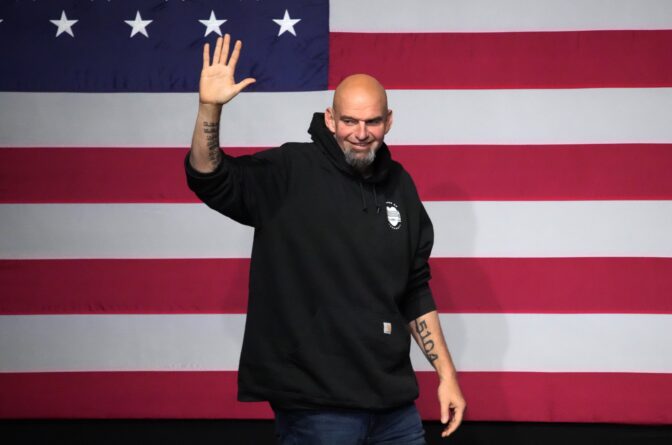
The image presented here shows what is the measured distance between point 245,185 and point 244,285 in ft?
4.06

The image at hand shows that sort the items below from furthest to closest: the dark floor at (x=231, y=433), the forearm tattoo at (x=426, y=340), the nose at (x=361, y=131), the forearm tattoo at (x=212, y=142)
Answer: the dark floor at (x=231, y=433) → the forearm tattoo at (x=426, y=340) → the nose at (x=361, y=131) → the forearm tattoo at (x=212, y=142)

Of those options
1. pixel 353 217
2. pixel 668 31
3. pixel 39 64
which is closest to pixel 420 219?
pixel 353 217

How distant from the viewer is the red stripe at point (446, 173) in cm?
275

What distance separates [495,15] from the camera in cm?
279

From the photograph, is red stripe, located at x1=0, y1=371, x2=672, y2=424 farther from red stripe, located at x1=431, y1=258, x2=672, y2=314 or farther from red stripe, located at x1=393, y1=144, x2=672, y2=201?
red stripe, located at x1=393, y1=144, x2=672, y2=201

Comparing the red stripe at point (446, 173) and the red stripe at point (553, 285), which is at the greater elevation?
the red stripe at point (446, 173)

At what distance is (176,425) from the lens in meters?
2.79

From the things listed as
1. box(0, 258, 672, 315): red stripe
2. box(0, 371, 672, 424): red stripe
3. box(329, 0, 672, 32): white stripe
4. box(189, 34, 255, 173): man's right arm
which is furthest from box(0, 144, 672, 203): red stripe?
box(189, 34, 255, 173): man's right arm

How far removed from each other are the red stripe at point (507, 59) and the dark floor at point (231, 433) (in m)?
1.19

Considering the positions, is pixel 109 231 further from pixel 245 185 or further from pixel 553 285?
pixel 553 285

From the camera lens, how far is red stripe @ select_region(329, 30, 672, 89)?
2.75 metres

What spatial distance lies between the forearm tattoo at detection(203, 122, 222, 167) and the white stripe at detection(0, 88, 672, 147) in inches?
49.4

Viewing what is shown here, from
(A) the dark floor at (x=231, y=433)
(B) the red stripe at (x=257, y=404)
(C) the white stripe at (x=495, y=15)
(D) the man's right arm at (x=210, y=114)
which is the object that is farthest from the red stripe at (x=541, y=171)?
(D) the man's right arm at (x=210, y=114)

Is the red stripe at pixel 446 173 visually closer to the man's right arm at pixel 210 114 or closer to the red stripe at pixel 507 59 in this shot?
the red stripe at pixel 507 59
